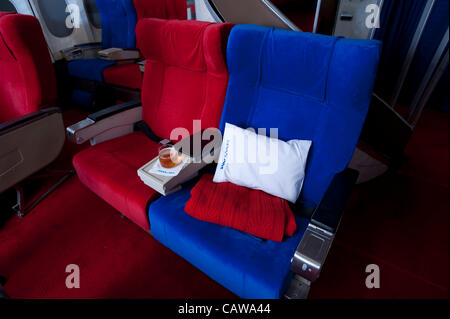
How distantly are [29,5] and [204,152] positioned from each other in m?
3.21

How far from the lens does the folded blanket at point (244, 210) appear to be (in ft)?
3.41

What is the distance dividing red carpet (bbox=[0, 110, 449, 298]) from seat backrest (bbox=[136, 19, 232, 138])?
2.69 ft

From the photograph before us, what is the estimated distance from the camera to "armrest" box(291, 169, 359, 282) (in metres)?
0.80

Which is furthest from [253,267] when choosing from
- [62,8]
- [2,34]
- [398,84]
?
[62,8]

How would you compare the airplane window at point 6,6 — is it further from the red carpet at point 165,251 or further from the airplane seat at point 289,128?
the airplane seat at point 289,128

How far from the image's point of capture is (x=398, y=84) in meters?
1.90

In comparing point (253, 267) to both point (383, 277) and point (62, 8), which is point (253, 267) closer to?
point (383, 277)

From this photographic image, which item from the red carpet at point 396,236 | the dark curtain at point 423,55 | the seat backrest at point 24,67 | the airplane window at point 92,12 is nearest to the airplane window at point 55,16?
the airplane window at point 92,12

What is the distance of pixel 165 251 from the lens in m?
1.52

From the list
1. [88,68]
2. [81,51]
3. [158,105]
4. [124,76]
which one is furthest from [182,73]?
[81,51]

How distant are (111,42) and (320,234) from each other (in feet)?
11.3

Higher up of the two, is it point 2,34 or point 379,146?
point 2,34

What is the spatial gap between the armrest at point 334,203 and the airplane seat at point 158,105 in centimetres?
77

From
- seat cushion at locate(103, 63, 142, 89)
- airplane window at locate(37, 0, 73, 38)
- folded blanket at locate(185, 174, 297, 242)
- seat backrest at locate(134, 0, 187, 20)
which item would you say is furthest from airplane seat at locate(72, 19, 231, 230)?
airplane window at locate(37, 0, 73, 38)
